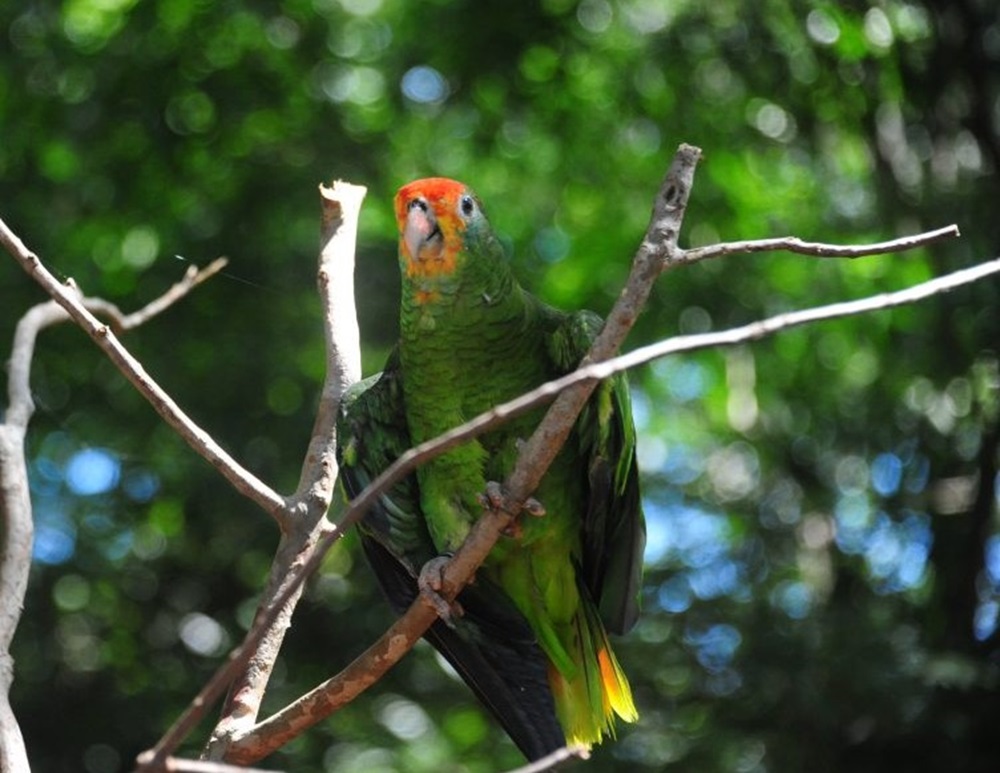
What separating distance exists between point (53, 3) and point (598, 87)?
5.98 feet

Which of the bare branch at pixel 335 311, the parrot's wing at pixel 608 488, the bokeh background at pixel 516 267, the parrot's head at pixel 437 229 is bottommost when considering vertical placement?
the bokeh background at pixel 516 267

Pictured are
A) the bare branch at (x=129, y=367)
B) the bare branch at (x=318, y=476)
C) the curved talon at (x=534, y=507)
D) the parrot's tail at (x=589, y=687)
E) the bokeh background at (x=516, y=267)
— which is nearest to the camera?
the bare branch at (x=129, y=367)

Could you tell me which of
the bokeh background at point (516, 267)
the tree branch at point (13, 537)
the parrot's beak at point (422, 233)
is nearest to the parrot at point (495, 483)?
the parrot's beak at point (422, 233)

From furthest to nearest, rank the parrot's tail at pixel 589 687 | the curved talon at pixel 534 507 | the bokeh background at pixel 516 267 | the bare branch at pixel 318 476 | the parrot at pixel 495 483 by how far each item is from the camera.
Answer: the bokeh background at pixel 516 267 → the parrot's tail at pixel 589 687 → the parrot at pixel 495 483 → the curved talon at pixel 534 507 → the bare branch at pixel 318 476

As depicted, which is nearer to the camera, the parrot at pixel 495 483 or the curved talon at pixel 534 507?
the curved talon at pixel 534 507

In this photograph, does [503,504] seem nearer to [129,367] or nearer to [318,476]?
[318,476]

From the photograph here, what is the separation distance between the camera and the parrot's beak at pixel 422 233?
7.45 ft

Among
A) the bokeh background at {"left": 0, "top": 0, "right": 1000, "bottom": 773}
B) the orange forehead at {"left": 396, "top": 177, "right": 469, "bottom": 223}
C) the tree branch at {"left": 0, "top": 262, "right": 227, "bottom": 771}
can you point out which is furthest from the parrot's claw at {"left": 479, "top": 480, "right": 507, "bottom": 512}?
the bokeh background at {"left": 0, "top": 0, "right": 1000, "bottom": 773}

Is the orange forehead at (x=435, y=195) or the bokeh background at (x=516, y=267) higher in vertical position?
the orange forehead at (x=435, y=195)

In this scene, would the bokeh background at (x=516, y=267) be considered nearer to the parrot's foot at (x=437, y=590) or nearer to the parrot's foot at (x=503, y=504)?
the parrot's foot at (x=503, y=504)

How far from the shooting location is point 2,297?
14.3ft

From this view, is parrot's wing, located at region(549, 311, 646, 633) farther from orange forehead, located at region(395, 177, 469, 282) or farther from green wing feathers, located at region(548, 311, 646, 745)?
orange forehead, located at region(395, 177, 469, 282)

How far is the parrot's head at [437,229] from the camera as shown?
7.47ft

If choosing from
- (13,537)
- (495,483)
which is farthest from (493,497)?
(13,537)
